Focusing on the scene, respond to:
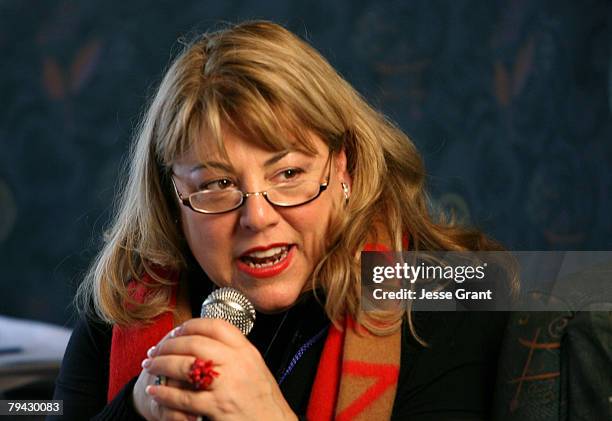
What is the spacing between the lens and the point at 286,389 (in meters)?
1.38

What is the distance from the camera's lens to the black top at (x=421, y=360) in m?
1.27

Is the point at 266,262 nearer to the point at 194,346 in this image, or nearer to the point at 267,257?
the point at 267,257

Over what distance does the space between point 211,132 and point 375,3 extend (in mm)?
2288

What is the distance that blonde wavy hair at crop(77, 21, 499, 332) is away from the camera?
130 centimetres

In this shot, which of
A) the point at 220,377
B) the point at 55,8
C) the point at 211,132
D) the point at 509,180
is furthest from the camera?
the point at 509,180

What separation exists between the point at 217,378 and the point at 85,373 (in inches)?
18.9

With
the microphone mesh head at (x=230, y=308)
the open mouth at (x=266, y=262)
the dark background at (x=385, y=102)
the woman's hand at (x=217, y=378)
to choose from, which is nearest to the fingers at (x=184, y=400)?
the woman's hand at (x=217, y=378)

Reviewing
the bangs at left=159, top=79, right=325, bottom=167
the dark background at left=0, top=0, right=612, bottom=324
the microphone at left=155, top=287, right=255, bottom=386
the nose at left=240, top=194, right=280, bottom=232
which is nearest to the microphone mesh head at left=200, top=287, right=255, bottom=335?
the microphone at left=155, top=287, right=255, bottom=386

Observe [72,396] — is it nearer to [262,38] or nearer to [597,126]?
[262,38]

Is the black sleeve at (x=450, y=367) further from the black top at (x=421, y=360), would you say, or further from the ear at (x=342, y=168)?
the ear at (x=342, y=168)

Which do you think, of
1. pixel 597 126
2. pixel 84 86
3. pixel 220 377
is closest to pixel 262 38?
pixel 220 377

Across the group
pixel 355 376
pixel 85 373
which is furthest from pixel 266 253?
pixel 85 373

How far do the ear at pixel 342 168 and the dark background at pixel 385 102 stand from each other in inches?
76.2

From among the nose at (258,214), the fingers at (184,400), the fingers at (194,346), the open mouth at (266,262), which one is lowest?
the fingers at (184,400)
